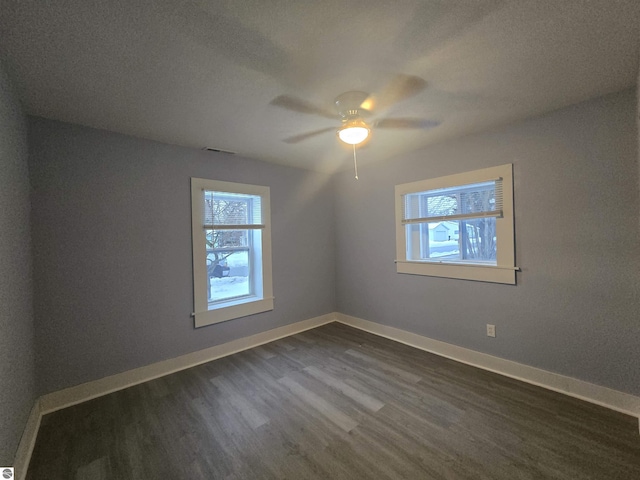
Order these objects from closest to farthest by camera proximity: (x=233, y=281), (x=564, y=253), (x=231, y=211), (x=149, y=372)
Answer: (x=564, y=253) → (x=149, y=372) → (x=231, y=211) → (x=233, y=281)

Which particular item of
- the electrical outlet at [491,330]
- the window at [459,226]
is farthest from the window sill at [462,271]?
the electrical outlet at [491,330]

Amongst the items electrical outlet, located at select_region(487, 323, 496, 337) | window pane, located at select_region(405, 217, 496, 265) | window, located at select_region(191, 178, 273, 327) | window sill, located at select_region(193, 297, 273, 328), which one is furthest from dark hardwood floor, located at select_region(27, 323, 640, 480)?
window pane, located at select_region(405, 217, 496, 265)

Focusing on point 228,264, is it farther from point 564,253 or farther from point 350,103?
point 564,253

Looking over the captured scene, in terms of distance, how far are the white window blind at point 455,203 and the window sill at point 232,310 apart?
81.6 inches

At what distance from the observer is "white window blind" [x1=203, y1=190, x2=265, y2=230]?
3051 millimetres

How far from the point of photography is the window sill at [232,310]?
2.96 metres

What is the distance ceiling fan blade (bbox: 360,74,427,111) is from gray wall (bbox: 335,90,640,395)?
1234mm

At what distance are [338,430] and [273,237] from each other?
2.33 m

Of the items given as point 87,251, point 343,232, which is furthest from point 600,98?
point 87,251

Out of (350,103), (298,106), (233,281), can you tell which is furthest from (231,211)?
(350,103)

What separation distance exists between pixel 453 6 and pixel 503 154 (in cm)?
177

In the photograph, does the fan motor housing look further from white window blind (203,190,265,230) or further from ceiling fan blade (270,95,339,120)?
white window blind (203,190,265,230)

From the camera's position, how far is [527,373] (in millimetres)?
2404

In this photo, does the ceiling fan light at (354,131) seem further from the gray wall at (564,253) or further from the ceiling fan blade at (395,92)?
the gray wall at (564,253)
